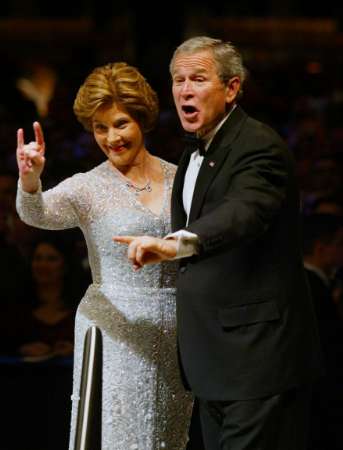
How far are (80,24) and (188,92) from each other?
41.4ft

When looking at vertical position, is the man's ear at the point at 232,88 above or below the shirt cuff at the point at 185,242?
above

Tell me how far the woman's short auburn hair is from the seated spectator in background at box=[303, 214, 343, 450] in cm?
131

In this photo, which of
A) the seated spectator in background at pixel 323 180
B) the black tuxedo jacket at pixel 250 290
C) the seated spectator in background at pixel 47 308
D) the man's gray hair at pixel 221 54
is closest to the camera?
the black tuxedo jacket at pixel 250 290

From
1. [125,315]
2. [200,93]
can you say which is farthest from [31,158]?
[125,315]

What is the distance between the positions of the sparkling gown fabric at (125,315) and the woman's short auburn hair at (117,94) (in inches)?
8.6

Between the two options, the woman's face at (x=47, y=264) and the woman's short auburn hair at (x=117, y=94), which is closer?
the woman's short auburn hair at (x=117, y=94)

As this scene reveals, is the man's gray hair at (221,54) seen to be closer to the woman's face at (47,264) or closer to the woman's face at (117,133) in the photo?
the woman's face at (117,133)

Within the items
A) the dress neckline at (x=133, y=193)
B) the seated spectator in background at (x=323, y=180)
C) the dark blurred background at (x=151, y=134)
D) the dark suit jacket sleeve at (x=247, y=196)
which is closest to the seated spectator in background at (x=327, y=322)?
the dark blurred background at (x=151, y=134)

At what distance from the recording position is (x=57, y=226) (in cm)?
355

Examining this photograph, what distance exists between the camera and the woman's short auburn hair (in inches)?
142

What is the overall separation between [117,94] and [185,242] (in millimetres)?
910

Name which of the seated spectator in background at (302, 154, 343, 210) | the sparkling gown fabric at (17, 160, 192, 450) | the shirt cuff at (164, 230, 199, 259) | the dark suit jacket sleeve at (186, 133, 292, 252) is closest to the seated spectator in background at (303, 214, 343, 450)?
the seated spectator in background at (302, 154, 343, 210)

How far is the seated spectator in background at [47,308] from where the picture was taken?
16.9 ft

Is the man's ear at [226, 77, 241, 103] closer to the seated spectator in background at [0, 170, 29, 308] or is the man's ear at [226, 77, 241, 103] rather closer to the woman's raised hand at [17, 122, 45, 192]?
the woman's raised hand at [17, 122, 45, 192]
